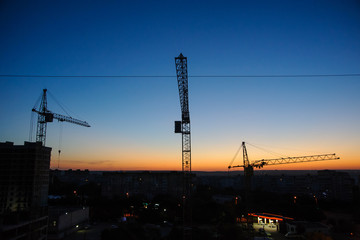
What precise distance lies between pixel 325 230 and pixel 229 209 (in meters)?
12.8

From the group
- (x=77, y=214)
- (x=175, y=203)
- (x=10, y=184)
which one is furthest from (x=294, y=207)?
(x=10, y=184)

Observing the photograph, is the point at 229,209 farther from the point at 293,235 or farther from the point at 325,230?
the point at 325,230

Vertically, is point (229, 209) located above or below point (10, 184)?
below

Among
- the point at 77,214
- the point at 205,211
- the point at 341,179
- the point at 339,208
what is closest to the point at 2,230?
the point at 77,214

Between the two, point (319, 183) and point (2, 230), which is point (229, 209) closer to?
point (2, 230)

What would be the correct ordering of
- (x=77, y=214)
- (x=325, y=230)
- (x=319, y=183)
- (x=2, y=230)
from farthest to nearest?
(x=319, y=183)
(x=77, y=214)
(x=325, y=230)
(x=2, y=230)

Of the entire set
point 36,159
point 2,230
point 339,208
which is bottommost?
point 339,208

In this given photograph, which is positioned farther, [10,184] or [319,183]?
[319,183]

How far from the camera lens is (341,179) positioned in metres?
59.3

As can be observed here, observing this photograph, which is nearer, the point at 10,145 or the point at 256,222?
the point at 256,222

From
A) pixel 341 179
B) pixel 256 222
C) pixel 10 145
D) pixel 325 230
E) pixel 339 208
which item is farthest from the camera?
pixel 341 179

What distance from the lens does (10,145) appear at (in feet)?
112

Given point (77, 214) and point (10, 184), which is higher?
point (10, 184)

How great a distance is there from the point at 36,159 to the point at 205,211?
1063 inches
